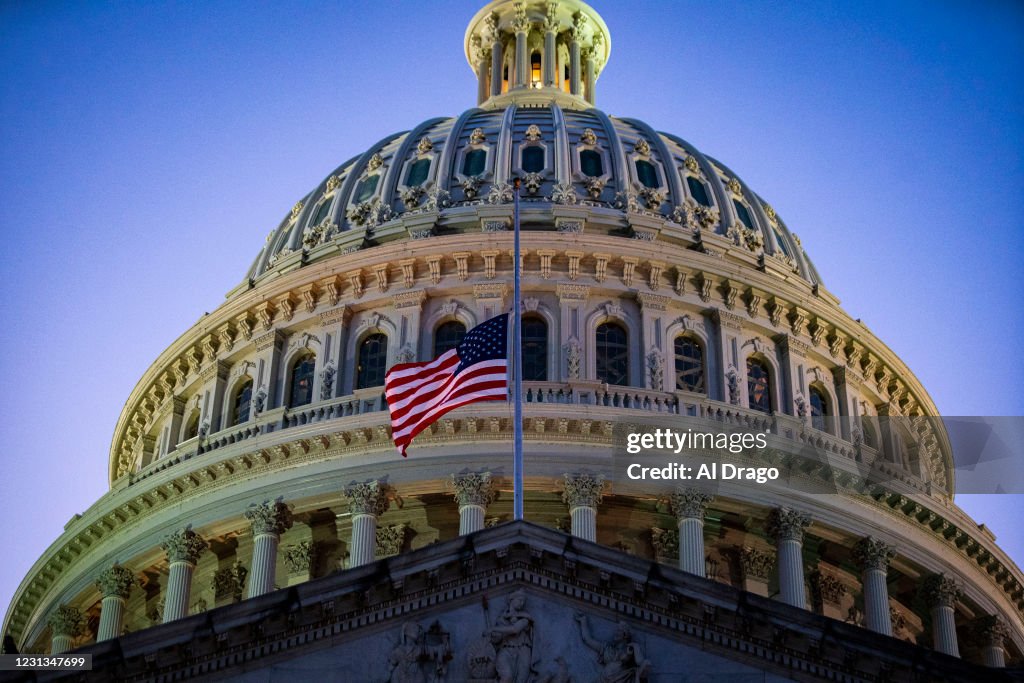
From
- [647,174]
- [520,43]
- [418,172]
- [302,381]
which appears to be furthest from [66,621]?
[520,43]

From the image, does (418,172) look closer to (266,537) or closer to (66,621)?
(266,537)

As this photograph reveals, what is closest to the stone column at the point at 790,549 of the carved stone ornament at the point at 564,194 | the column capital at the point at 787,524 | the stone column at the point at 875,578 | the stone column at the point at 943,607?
the column capital at the point at 787,524

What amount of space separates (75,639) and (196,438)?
7534 mm

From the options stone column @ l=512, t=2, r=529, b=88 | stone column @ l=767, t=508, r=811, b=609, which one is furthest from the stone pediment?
stone column @ l=512, t=2, r=529, b=88

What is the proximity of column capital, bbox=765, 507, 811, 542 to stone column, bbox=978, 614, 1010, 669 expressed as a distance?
8584mm

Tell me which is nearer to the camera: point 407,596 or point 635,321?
point 407,596

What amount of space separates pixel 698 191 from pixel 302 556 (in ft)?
73.8

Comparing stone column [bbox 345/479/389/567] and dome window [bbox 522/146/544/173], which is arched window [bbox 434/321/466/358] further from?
dome window [bbox 522/146/544/173]

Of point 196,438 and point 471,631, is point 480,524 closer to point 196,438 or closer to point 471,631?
point 196,438

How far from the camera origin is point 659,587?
Result: 31422 millimetres

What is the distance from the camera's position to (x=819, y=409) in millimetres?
66750

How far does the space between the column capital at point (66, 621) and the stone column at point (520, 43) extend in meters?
31.8

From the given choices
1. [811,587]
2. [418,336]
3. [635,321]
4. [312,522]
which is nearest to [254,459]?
[312,522]

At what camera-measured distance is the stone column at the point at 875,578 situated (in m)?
58.2
